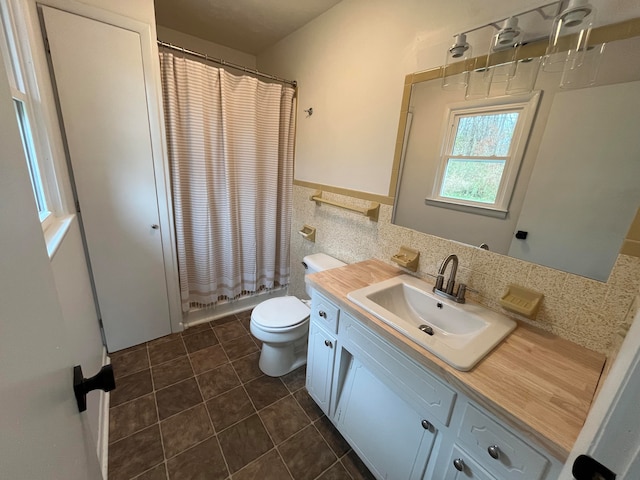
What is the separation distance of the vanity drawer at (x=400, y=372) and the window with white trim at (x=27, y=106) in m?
1.33

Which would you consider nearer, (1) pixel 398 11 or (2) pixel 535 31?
(2) pixel 535 31

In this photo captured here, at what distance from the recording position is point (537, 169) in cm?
99

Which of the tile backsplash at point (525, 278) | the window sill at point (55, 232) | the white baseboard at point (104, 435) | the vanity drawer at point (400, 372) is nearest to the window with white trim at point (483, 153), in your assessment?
the tile backsplash at point (525, 278)

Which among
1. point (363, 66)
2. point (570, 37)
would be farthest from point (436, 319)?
point (363, 66)

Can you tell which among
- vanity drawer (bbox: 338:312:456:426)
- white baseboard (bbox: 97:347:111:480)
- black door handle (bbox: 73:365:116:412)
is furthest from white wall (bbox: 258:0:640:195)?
white baseboard (bbox: 97:347:111:480)

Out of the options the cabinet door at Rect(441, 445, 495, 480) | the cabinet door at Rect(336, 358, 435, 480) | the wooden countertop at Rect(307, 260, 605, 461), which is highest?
the wooden countertop at Rect(307, 260, 605, 461)

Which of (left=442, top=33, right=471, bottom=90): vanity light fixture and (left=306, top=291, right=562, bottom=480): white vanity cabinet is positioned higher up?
(left=442, top=33, right=471, bottom=90): vanity light fixture

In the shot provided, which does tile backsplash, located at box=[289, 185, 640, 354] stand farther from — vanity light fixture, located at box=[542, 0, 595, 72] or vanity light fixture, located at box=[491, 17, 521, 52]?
vanity light fixture, located at box=[491, 17, 521, 52]

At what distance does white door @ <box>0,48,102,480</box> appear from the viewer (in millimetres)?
288

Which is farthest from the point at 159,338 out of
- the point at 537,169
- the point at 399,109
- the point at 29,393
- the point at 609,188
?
the point at 609,188

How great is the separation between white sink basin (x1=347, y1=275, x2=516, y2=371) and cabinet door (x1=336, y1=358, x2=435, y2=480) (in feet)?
0.96

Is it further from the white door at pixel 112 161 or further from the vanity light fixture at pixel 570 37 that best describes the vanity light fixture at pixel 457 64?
the white door at pixel 112 161

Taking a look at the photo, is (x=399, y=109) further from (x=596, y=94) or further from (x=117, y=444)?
(x=117, y=444)

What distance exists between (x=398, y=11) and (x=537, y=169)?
1068 mm
